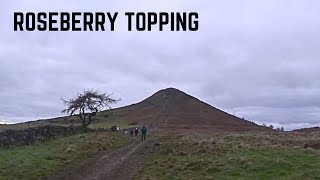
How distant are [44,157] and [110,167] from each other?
492 cm

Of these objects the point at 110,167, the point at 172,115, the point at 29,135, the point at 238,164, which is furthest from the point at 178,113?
the point at 238,164

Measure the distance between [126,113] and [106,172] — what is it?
10131 centimetres

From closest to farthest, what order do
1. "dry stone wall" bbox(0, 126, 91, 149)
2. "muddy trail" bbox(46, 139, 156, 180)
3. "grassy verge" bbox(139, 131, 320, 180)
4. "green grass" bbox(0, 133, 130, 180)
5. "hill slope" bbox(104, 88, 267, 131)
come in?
"grassy verge" bbox(139, 131, 320, 180)
"muddy trail" bbox(46, 139, 156, 180)
"green grass" bbox(0, 133, 130, 180)
"dry stone wall" bbox(0, 126, 91, 149)
"hill slope" bbox(104, 88, 267, 131)

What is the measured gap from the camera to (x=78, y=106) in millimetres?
67312

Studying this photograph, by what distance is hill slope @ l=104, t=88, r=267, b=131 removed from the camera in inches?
4076

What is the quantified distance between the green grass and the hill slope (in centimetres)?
5772

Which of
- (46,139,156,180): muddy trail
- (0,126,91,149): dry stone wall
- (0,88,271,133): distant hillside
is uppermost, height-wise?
(0,88,271,133): distant hillside

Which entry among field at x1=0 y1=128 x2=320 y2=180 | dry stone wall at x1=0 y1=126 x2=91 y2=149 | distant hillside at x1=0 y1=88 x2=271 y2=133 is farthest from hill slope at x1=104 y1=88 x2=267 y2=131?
field at x1=0 y1=128 x2=320 y2=180

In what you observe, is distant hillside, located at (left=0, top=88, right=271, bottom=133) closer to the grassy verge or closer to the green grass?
the green grass

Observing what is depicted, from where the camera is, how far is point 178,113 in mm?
123062

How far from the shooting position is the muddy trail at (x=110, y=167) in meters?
23.4

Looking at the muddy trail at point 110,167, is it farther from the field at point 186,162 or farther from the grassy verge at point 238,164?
the grassy verge at point 238,164

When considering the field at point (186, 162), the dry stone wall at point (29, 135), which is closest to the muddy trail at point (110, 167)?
the field at point (186, 162)

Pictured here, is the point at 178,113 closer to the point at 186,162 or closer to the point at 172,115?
the point at 172,115
